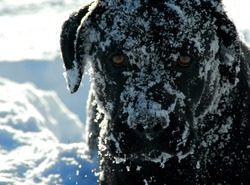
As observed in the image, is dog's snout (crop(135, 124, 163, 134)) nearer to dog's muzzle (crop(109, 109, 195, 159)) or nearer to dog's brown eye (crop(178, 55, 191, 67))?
dog's muzzle (crop(109, 109, 195, 159))

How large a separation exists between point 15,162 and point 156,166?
6.94 ft

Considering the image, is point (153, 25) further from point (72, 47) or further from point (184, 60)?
point (72, 47)

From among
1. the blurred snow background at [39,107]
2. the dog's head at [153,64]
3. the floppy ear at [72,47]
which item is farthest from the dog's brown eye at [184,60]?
the floppy ear at [72,47]

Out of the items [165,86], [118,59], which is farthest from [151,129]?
[118,59]

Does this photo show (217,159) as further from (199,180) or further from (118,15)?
(118,15)

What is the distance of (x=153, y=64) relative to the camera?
404 cm

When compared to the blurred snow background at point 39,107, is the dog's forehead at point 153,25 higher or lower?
lower

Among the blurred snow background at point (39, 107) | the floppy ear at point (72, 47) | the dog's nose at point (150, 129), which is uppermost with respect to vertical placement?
the blurred snow background at point (39, 107)

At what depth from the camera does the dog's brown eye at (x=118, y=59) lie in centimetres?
414

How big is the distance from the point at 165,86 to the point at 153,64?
174 millimetres

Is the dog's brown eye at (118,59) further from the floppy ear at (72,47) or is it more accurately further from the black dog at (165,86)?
the floppy ear at (72,47)

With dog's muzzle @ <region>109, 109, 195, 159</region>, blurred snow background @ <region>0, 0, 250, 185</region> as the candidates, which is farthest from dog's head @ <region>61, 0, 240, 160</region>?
blurred snow background @ <region>0, 0, 250, 185</region>

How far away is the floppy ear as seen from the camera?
4457mm

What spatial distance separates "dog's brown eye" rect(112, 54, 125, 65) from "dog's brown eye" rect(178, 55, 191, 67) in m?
0.37
